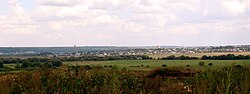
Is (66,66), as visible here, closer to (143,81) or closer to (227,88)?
(143,81)

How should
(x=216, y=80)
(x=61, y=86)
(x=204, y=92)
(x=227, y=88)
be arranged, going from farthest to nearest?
1. (x=61, y=86)
2. (x=216, y=80)
3. (x=204, y=92)
4. (x=227, y=88)

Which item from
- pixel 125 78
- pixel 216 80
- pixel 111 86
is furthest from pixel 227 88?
pixel 125 78

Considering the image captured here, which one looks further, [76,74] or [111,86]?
[76,74]

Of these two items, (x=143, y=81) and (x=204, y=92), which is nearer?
(x=204, y=92)

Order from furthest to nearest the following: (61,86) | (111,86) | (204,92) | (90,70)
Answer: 1. (90,70)
2. (61,86)
3. (111,86)
4. (204,92)

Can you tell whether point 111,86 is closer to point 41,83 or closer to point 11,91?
point 41,83

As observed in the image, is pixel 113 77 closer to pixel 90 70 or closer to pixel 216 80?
pixel 216 80

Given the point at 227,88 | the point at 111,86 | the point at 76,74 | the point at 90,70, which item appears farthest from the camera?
the point at 90,70

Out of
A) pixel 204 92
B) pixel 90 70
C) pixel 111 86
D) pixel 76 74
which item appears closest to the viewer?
pixel 204 92

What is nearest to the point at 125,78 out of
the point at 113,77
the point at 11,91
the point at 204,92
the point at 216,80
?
the point at 113,77
